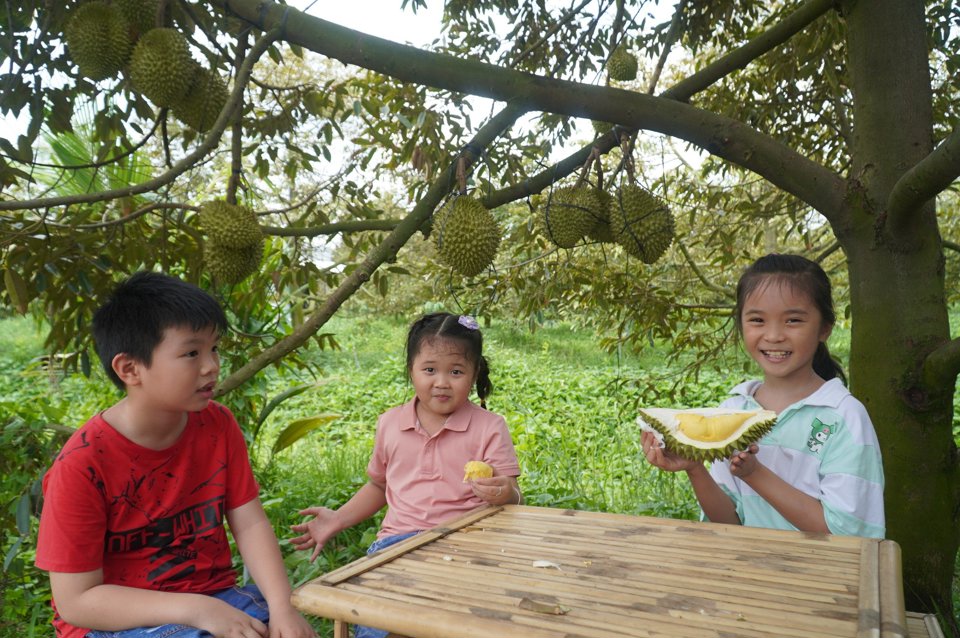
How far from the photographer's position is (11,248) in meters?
1.95

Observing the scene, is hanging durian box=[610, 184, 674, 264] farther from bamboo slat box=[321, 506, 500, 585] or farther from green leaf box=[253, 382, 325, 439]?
green leaf box=[253, 382, 325, 439]

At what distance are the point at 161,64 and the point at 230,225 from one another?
1.26ft

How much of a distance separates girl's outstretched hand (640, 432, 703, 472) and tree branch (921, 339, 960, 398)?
2.29 feet

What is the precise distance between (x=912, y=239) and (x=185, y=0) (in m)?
1.89

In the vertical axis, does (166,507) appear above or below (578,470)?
above

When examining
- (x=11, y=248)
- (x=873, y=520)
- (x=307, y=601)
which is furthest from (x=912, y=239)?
(x=11, y=248)

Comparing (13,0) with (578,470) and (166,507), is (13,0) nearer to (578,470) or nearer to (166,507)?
(166,507)

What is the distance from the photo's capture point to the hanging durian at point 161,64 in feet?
5.69

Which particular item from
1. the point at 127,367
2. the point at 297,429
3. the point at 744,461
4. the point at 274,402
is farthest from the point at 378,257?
the point at 297,429

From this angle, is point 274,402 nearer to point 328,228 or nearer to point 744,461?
point 328,228

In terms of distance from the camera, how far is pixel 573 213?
1909mm

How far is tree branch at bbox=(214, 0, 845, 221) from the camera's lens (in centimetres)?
164

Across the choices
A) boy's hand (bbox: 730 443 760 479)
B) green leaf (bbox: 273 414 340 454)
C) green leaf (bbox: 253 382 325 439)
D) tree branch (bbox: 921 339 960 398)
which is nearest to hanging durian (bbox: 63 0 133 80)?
boy's hand (bbox: 730 443 760 479)

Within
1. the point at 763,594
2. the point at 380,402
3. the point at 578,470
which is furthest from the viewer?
the point at 380,402
